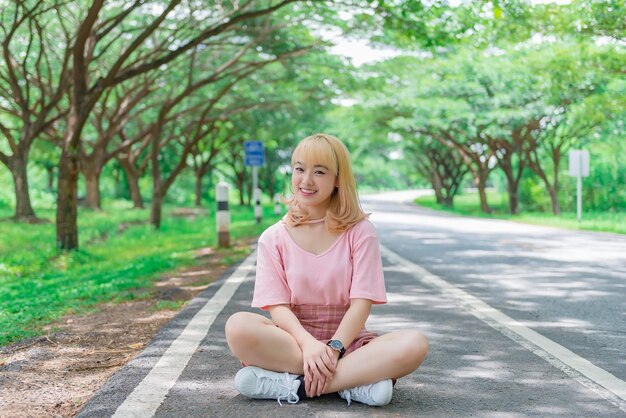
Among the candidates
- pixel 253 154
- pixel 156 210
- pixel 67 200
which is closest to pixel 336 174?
pixel 67 200

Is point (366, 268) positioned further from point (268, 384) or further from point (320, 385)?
point (268, 384)

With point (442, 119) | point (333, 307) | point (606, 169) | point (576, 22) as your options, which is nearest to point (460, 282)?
point (333, 307)

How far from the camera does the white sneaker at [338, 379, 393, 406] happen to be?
3.50 m

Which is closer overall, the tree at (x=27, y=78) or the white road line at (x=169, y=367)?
the white road line at (x=169, y=367)

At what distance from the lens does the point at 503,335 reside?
5258mm

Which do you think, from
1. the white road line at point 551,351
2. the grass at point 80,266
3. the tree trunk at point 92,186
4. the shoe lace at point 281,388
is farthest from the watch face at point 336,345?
the tree trunk at point 92,186

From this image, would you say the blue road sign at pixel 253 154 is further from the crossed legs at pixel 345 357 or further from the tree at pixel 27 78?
the crossed legs at pixel 345 357

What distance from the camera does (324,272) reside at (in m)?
3.77

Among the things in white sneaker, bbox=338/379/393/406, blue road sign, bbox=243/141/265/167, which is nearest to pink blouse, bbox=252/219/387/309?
white sneaker, bbox=338/379/393/406

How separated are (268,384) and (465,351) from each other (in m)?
1.68

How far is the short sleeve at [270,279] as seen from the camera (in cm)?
377

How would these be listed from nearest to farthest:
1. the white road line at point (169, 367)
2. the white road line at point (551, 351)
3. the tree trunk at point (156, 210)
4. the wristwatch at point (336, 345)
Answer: the white road line at point (169, 367) → the wristwatch at point (336, 345) → the white road line at point (551, 351) → the tree trunk at point (156, 210)

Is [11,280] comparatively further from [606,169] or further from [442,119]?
[606,169]

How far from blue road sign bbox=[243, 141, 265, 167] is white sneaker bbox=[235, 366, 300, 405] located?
19.1 meters
